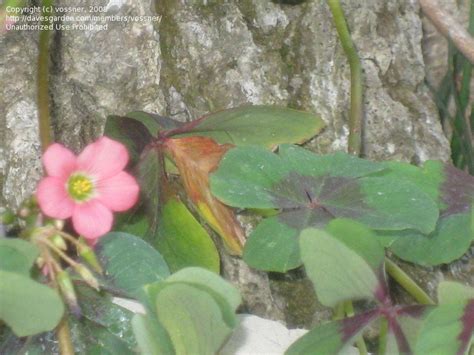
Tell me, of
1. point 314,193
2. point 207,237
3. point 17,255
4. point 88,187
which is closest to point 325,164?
point 314,193

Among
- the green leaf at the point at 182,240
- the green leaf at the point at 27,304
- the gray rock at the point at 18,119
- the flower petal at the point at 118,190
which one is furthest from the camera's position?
the gray rock at the point at 18,119

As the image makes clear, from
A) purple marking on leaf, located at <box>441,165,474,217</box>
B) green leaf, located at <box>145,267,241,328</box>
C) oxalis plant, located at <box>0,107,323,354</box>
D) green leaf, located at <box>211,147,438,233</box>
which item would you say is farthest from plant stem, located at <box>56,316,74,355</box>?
purple marking on leaf, located at <box>441,165,474,217</box>

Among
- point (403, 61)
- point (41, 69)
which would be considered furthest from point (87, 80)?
point (403, 61)

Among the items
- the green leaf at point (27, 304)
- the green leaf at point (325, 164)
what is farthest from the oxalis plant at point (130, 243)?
the green leaf at point (325, 164)

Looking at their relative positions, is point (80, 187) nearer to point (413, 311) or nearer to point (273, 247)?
point (273, 247)

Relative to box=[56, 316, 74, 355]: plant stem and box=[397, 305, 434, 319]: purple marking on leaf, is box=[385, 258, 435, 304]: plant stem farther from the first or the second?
box=[56, 316, 74, 355]: plant stem

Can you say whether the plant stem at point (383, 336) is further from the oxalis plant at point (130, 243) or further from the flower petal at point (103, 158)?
the flower petal at point (103, 158)
